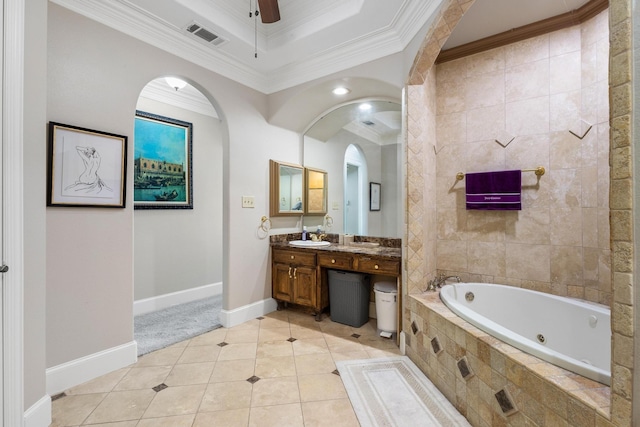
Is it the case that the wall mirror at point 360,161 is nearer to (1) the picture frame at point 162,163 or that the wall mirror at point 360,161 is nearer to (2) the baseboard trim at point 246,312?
(2) the baseboard trim at point 246,312

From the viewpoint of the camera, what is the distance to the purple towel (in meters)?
2.33

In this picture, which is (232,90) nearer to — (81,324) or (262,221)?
(262,221)

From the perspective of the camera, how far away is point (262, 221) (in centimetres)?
322

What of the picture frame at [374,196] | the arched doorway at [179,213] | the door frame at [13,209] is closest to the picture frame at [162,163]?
the arched doorway at [179,213]

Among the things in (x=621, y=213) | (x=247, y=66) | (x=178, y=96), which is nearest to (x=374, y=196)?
(x=247, y=66)

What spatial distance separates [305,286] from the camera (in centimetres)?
305

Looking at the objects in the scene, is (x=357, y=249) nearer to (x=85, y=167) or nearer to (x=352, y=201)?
(x=352, y=201)

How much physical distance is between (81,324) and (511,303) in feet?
10.4

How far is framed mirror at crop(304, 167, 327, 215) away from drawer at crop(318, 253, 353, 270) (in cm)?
84

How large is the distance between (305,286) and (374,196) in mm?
1277

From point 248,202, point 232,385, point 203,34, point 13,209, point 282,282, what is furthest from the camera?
point 282,282

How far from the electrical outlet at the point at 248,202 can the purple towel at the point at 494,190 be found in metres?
2.13

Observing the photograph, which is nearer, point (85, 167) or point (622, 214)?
point (622, 214)

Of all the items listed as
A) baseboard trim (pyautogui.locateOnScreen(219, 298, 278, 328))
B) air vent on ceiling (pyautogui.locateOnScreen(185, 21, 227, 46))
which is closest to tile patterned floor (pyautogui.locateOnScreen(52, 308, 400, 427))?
baseboard trim (pyautogui.locateOnScreen(219, 298, 278, 328))
